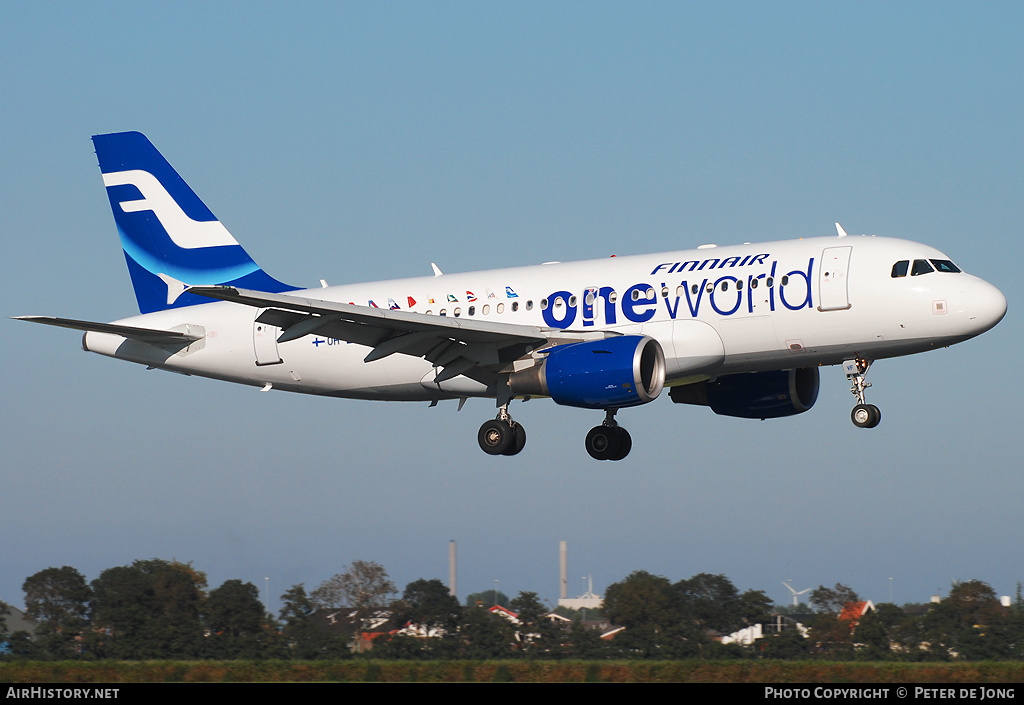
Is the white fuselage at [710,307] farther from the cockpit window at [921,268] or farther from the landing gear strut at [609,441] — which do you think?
the landing gear strut at [609,441]

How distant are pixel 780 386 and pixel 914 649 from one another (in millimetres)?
11698

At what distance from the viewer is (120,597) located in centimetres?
4175

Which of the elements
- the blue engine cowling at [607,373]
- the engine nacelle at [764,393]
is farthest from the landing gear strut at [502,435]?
the engine nacelle at [764,393]

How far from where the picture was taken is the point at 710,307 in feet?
106

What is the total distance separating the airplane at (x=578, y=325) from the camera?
31281mm

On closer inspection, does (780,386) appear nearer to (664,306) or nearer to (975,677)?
(664,306)

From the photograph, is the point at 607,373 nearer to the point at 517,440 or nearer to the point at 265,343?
the point at 517,440

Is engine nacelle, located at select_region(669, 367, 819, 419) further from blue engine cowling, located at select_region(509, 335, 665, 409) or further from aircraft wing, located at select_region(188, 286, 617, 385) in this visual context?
aircraft wing, located at select_region(188, 286, 617, 385)

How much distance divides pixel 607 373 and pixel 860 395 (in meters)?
6.43

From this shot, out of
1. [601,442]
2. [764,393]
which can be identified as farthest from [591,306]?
[764,393]

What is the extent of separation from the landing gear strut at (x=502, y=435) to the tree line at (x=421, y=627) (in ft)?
21.6

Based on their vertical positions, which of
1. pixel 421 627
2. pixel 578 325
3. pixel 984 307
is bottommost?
pixel 421 627

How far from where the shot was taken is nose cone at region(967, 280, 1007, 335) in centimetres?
3067
